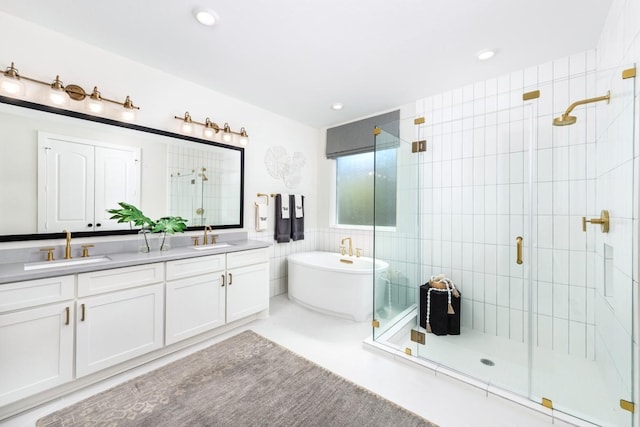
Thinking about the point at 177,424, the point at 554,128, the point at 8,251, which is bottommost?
the point at 177,424

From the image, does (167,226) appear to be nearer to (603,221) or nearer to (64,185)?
(64,185)

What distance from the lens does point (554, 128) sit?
1860 mm

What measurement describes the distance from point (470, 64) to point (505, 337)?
2.44 metres

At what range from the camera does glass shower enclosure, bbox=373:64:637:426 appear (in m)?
1.55

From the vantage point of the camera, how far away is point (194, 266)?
2232mm

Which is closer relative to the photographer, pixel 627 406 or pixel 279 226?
pixel 627 406

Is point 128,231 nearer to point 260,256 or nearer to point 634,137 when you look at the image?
point 260,256

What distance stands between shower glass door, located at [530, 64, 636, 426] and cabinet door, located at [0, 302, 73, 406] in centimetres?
296

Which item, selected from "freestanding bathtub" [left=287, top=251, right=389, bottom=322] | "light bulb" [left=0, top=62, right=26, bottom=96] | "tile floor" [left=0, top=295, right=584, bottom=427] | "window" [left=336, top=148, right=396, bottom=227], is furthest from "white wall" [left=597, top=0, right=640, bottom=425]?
"light bulb" [left=0, top=62, right=26, bottom=96]

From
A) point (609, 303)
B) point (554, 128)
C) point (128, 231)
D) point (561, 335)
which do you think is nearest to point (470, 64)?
point (554, 128)

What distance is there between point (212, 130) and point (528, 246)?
120 inches

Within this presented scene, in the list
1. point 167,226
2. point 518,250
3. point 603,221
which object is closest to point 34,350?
point 167,226

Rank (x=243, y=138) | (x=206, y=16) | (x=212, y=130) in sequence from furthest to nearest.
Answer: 1. (x=243, y=138)
2. (x=212, y=130)
3. (x=206, y=16)

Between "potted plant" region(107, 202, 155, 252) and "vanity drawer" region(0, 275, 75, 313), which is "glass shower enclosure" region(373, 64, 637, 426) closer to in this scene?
"potted plant" region(107, 202, 155, 252)
